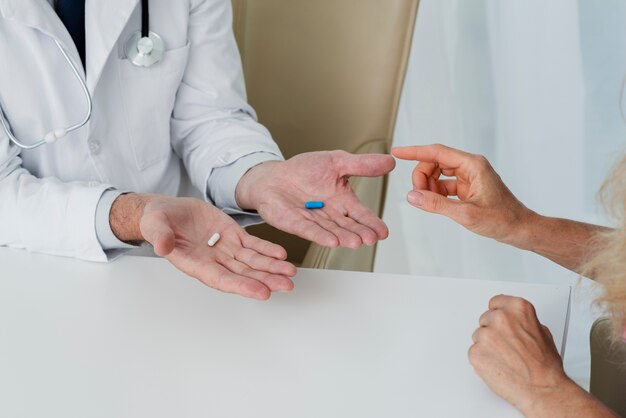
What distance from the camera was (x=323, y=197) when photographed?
50.8 inches

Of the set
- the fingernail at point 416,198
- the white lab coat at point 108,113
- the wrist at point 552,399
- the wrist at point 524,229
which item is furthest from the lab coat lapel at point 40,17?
the wrist at point 552,399

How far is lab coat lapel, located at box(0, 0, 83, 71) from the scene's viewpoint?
4.18 ft

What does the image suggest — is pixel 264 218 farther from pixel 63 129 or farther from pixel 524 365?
pixel 524 365

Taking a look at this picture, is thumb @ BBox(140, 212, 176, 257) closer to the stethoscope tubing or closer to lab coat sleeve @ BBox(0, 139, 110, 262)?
lab coat sleeve @ BBox(0, 139, 110, 262)

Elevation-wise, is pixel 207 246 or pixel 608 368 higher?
pixel 207 246

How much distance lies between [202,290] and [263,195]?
0.26 metres

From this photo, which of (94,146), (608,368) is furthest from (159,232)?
(608,368)

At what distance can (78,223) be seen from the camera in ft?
4.05

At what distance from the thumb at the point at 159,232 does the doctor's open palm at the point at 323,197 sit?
195 millimetres

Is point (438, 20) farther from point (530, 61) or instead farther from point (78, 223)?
point (78, 223)

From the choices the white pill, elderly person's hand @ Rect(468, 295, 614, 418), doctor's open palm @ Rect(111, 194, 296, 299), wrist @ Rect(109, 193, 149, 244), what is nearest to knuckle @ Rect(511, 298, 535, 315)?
elderly person's hand @ Rect(468, 295, 614, 418)

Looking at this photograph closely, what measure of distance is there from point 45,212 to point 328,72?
2.13 ft

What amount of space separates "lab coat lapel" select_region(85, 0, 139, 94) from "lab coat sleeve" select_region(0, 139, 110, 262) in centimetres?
17

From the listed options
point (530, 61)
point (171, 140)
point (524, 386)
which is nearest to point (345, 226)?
point (524, 386)
